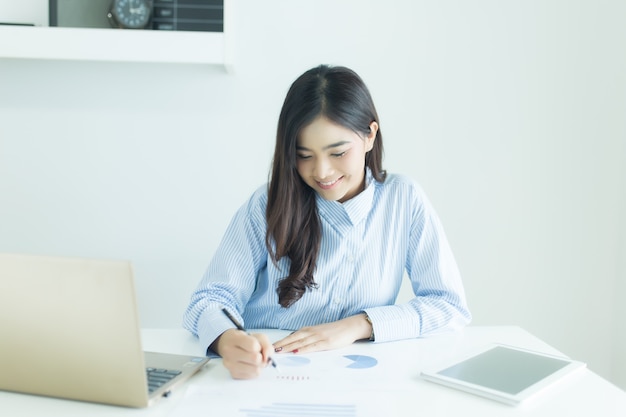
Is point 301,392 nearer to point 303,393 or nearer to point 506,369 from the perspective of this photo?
point 303,393

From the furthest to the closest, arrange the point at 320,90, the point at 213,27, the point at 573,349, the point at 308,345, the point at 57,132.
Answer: the point at 573,349
the point at 57,132
the point at 213,27
the point at 320,90
the point at 308,345

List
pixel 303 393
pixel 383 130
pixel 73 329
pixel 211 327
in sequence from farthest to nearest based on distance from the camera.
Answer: pixel 383 130 → pixel 211 327 → pixel 303 393 → pixel 73 329

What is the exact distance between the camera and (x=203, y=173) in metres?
2.11

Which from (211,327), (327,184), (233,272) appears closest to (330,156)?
(327,184)

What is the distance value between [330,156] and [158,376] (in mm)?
630

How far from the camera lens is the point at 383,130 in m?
2.12

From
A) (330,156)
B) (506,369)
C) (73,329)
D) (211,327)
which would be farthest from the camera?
(330,156)

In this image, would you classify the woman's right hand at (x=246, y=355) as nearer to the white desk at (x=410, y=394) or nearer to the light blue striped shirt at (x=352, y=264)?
the white desk at (x=410, y=394)

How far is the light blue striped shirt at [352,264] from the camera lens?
148 centimetres

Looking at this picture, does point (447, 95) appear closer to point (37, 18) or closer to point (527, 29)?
point (527, 29)

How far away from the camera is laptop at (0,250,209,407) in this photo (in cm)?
85

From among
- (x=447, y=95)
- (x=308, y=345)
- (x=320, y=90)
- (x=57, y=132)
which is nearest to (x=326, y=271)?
(x=308, y=345)

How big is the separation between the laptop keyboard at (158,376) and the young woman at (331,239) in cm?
26

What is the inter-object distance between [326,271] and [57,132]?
1.12m
